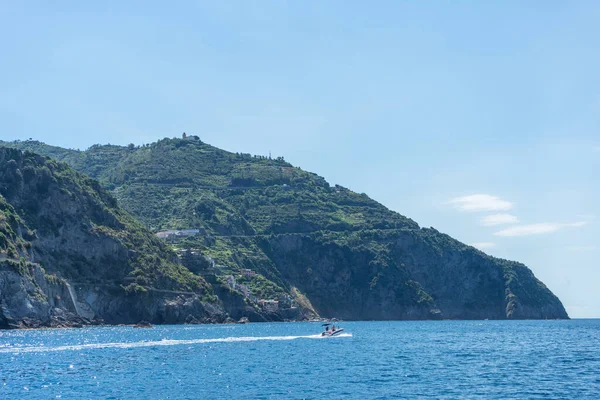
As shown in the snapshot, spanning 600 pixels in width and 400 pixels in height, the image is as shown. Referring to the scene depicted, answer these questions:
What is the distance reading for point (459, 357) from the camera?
6956 cm

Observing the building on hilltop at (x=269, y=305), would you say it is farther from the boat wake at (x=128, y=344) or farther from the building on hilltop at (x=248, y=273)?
the boat wake at (x=128, y=344)

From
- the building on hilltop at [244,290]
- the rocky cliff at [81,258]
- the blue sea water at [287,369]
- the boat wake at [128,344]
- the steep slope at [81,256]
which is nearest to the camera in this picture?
the blue sea water at [287,369]

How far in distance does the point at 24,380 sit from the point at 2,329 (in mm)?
59033

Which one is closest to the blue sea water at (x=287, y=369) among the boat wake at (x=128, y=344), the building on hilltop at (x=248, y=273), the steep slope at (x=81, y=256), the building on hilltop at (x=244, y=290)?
the boat wake at (x=128, y=344)

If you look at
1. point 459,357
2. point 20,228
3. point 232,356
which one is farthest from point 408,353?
point 20,228

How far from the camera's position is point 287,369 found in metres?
58.9

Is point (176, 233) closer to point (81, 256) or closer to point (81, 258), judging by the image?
point (81, 256)

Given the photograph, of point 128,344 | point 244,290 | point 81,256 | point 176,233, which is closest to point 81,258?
point 81,256

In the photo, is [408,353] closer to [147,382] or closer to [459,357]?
[459,357]

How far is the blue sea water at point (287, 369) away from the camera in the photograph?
45.9 meters

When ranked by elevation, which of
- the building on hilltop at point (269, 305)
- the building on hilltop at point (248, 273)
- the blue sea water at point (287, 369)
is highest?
the building on hilltop at point (248, 273)

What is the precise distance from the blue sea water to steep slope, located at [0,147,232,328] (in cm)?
2569

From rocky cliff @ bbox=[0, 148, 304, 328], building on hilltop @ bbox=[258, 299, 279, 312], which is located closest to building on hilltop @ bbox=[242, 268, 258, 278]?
building on hilltop @ bbox=[258, 299, 279, 312]

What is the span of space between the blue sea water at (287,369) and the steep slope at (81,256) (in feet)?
84.3
